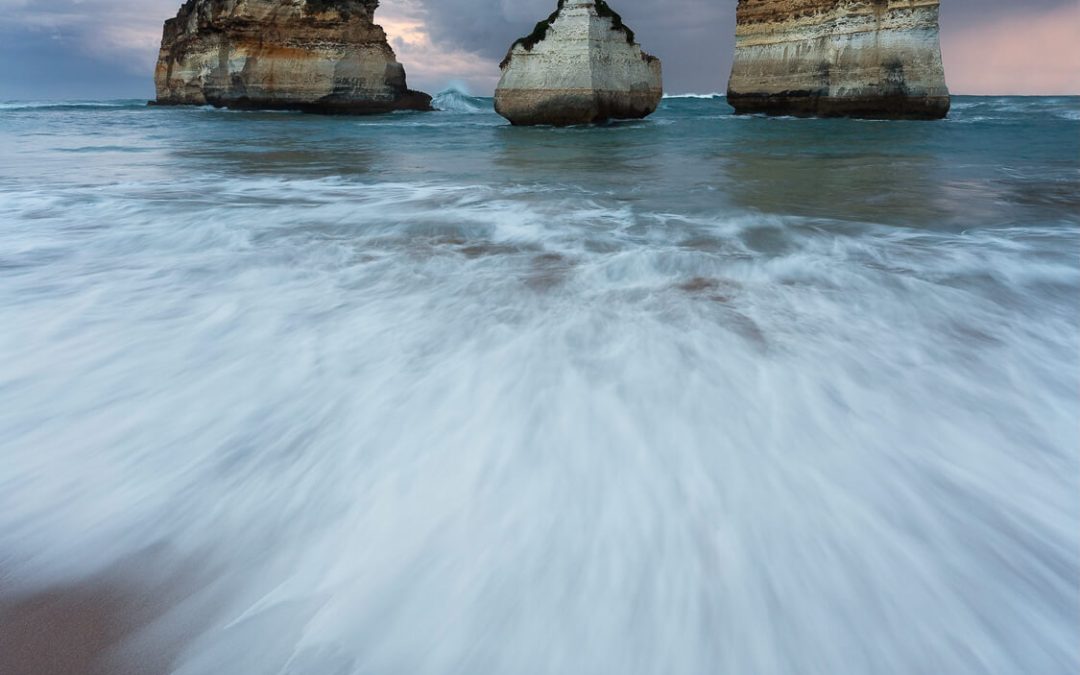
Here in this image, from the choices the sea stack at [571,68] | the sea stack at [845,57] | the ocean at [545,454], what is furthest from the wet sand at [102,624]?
the sea stack at [845,57]

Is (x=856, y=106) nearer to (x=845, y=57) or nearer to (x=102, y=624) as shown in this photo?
(x=845, y=57)

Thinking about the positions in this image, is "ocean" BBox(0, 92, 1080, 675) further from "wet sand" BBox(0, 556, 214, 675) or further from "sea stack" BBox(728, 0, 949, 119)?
"sea stack" BBox(728, 0, 949, 119)

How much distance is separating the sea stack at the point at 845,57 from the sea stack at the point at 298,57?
15.3 m

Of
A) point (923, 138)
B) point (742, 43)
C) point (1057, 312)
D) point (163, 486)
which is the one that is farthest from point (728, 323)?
point (742, 43)

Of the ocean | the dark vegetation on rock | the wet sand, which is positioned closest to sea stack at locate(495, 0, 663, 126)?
the dark vegetation on rock

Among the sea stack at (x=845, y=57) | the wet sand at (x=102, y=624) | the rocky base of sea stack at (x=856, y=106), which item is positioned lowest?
the wet sand at (x=102, y=624)

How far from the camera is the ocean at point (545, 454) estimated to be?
1051 millimetres

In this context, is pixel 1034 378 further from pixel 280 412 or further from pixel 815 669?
pixel 280 412

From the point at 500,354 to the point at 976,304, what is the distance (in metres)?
2.01

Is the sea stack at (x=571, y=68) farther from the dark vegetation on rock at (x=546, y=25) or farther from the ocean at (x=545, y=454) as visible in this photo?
the ocean at (x=545, y=454)

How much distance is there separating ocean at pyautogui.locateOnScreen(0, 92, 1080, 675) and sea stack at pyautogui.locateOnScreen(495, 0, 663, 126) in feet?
42.4

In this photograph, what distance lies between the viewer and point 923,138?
11906 mm

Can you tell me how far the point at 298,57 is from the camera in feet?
88.2

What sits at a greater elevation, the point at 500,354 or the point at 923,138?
the point at 923,138
